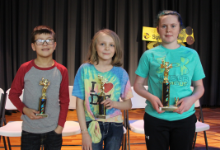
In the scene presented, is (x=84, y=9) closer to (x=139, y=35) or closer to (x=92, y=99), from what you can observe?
(x=139, y=35)

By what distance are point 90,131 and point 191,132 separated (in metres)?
0.68

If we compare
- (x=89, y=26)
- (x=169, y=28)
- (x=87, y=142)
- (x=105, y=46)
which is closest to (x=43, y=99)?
(x=87, y=142)

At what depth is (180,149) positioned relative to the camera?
53.0 inches

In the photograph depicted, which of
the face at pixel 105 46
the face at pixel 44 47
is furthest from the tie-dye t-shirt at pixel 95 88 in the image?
the face at pixel 44 47

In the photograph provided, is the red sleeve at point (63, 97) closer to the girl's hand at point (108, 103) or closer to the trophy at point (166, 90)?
the girl's hand at point (108, 103)

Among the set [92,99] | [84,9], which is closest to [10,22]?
[84,9]

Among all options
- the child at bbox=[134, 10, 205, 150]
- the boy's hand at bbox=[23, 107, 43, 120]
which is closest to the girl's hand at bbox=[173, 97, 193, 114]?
the child at bbox=[134, 10, 205, 150]

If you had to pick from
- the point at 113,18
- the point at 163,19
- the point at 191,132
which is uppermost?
the point at 113,18

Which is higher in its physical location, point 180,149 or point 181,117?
point 181,117

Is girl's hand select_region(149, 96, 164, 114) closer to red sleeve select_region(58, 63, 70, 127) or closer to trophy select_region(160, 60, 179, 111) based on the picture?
trophy select_region(160, 60, 179, 111)

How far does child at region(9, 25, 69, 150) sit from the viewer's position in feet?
4.83

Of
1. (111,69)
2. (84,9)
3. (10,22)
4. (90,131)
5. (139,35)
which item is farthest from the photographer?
(139,35)

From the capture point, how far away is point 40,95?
149cm

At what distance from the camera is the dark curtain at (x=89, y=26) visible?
16.5 ft
